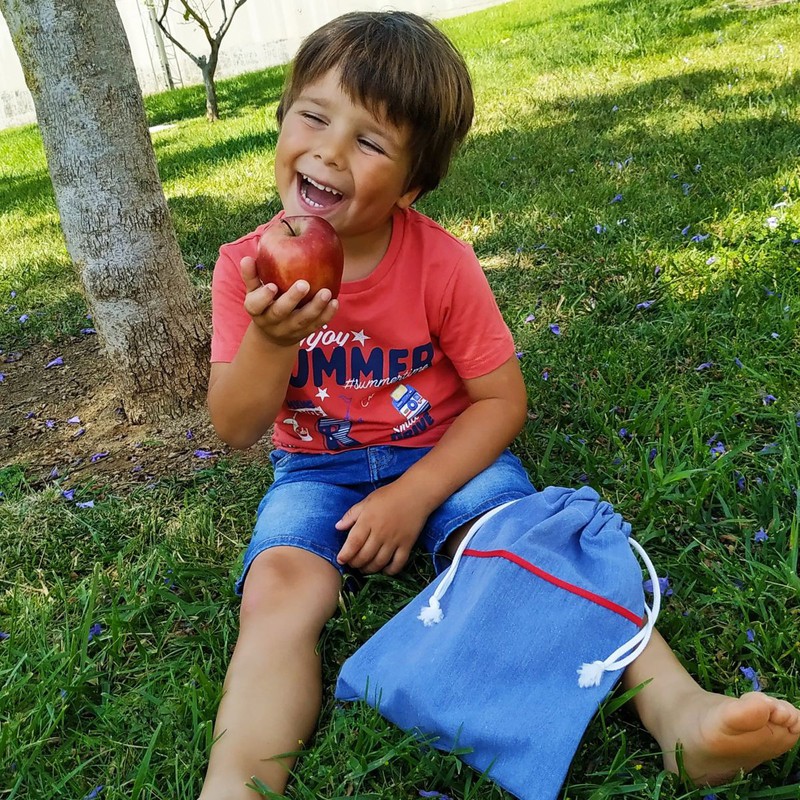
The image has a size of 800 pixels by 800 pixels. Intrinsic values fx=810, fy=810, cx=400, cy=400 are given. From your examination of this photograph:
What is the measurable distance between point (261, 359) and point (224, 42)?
47.5ft

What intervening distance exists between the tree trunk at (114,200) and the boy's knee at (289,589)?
1087 millimetres

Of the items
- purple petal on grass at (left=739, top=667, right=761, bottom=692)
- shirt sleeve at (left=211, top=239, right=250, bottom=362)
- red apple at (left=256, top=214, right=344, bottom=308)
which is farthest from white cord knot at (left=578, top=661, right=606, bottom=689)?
shirt sleeve at (left=211, top=239, right=250, bottom=362)

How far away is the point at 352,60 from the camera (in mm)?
1750

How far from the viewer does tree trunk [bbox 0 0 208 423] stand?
230cm

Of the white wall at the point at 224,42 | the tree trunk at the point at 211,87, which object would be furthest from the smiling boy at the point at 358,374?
the white wall at the point at 224,42

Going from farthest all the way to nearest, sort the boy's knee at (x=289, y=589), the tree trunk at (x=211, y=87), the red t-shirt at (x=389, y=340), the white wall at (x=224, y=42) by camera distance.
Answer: the white wall at (x=224, y=42) < the tree trunk at (x=211, y=87) < the red t-shirt at (x=389, y=340) < the boy's knee at (x=289, y=589)

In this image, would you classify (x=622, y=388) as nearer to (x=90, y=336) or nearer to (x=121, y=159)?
(x=121, y=159)

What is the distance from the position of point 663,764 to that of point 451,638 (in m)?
0.42

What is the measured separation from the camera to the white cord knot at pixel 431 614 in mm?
1590

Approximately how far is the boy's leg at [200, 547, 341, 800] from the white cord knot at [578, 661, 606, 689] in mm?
516

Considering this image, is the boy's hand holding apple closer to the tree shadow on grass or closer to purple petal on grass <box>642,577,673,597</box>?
purple petal on grass <box>642,577,673,597</box>

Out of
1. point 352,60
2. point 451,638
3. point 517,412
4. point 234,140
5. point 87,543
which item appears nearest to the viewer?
point 451,638

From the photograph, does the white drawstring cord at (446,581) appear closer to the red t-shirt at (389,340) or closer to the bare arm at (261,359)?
the red t-shirt at (389,340)

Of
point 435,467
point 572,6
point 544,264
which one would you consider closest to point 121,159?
point 435,467
